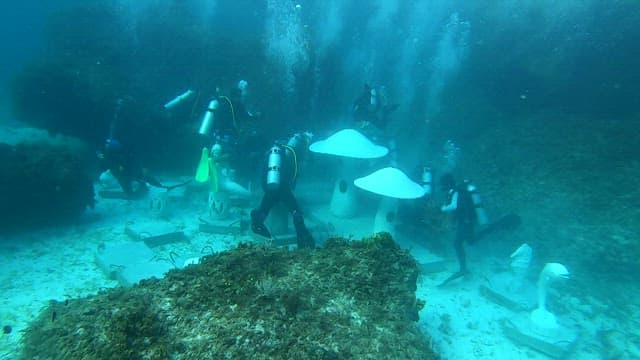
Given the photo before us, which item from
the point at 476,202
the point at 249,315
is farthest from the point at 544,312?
the point at 249,315

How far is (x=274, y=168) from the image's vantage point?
7.28 metres

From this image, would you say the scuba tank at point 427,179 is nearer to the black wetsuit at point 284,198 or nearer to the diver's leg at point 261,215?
the black wetsuit at point 284,198

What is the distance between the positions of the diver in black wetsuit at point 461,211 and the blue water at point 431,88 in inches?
52.4

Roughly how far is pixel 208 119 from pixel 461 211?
237 inches

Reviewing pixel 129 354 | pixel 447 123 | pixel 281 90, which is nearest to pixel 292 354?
pixel 129 354

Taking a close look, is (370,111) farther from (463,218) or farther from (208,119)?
(208,119)

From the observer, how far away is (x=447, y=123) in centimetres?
1354

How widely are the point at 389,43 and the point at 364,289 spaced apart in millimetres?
18143

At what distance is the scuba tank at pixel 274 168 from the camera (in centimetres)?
726

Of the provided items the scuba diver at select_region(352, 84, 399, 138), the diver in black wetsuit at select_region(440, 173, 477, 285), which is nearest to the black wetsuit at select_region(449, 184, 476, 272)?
the diver in black wetsuit at select_region(440, 173, 477, 285)

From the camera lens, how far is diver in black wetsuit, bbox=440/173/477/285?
27.5ft

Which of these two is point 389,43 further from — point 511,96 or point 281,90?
point 511,96

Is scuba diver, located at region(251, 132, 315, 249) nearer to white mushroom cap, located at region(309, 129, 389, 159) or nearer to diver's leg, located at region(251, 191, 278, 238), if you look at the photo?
diver's leg, located at region(251, 191, 278, 238)

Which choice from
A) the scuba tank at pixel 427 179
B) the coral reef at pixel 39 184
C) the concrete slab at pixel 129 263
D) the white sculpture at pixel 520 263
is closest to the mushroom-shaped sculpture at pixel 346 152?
the scuba tank at pixel 427 179
